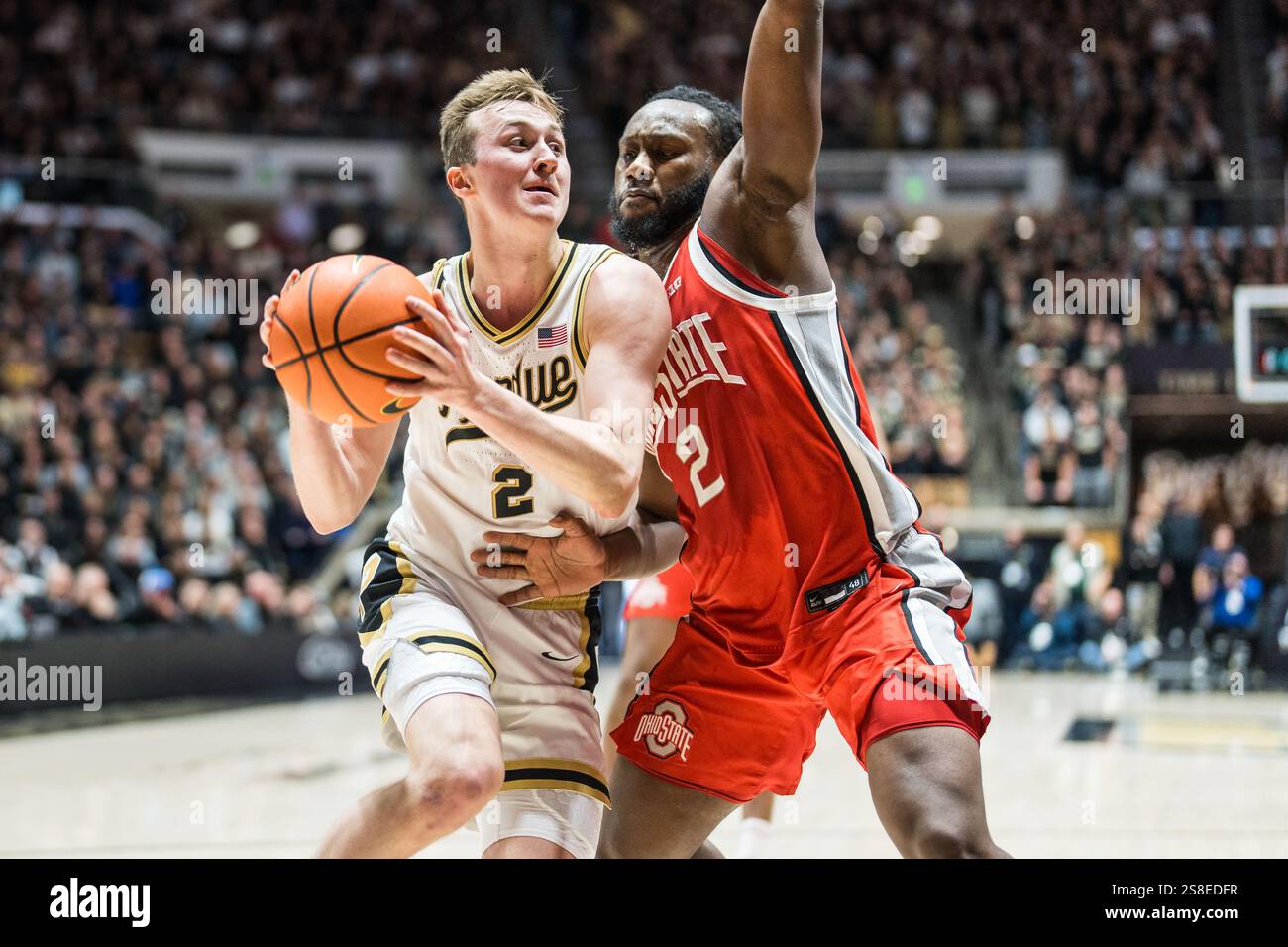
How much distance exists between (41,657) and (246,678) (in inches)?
85.8

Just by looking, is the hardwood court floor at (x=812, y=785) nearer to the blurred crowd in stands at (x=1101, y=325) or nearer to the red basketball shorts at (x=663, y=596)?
the red basketball shorts at (x=663, y=596)

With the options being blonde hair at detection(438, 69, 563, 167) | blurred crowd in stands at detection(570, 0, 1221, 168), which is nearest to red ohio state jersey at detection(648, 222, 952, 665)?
blonde hair at detection(438, 69, 563, 167)

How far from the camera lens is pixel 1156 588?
544 inches

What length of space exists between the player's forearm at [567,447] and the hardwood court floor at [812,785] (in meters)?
3.40

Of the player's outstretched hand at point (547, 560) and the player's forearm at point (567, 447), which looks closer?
the player's forearm at point (567, 447)

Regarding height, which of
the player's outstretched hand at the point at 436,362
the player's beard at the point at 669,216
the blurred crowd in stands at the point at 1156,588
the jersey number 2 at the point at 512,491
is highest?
the player's beard at the point at 669,216

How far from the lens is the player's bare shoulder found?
138 inches

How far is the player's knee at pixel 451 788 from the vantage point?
10.1 ft

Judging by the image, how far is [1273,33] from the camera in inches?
741

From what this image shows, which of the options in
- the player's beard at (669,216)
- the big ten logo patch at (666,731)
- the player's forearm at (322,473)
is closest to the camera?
the player's forearm at (322,473)

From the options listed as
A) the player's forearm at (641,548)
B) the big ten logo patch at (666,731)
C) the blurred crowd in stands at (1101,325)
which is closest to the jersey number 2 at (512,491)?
the player's forearm at (641,548)

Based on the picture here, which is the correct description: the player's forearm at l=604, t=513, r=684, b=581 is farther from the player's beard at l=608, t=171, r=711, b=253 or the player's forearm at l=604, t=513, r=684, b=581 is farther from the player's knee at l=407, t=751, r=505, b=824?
the player's beard at l=608, t=171, r=711, b=253

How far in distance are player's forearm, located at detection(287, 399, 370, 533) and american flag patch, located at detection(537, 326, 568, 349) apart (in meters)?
0.60
